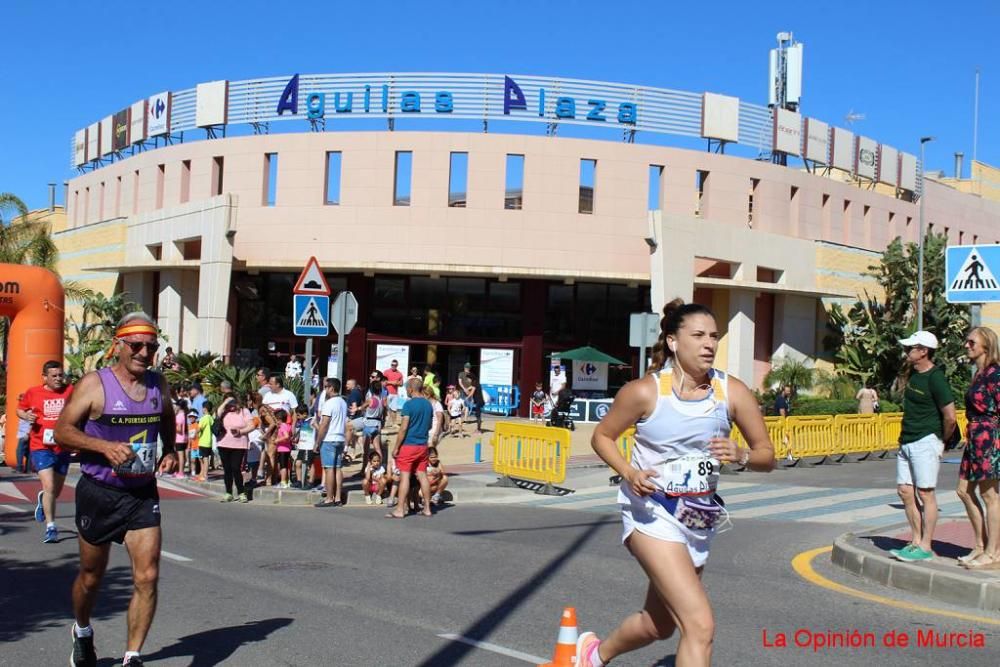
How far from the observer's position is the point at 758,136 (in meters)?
36.4

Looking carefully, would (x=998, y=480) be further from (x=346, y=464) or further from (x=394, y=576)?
(x=346, y=464)

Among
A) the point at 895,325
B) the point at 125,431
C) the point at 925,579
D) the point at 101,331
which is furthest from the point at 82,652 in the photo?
the point at 895,325

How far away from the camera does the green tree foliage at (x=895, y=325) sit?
120 ft

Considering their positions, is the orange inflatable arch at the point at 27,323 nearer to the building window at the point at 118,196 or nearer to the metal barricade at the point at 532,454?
the metal barricade at the point at 532,454

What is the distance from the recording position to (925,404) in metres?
8.57

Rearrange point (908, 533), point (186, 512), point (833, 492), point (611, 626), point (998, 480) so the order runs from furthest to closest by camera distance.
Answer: point (833, 492) < point (186, 512) < point (908, 533) < point (998, 480) < point (611, 626)

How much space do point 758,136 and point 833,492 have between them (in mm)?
22349

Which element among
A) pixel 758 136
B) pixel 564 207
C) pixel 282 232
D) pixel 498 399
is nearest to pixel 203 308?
pixel 282 232

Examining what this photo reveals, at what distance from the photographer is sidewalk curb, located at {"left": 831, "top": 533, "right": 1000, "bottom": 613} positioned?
7.68m

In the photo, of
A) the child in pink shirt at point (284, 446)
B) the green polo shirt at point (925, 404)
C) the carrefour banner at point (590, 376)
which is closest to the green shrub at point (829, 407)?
the carrefour banner at point (590, 376)

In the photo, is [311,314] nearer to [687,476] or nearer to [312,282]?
[312,282]

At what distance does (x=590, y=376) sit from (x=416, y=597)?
89.7 ft

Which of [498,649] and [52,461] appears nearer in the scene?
[498,649]

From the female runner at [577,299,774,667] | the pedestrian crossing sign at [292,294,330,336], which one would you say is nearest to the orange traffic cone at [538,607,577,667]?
the female runner at [577,299,774,667]
